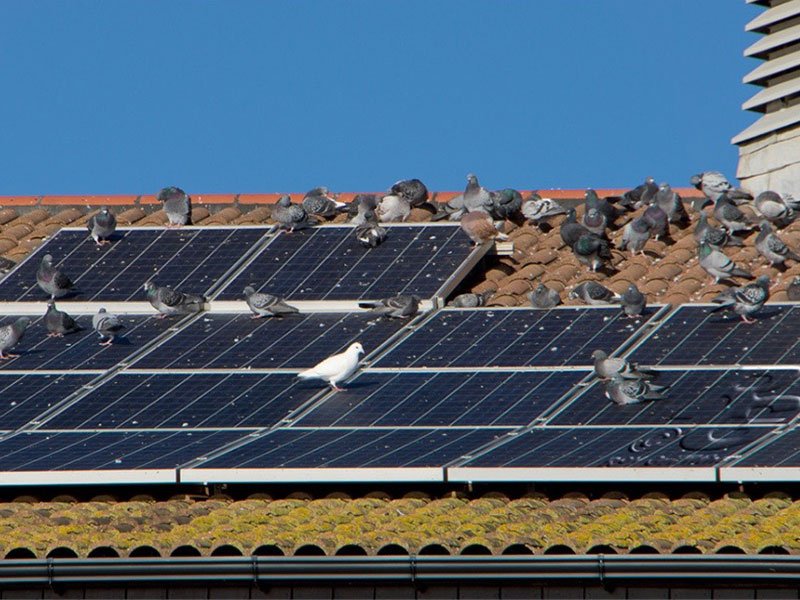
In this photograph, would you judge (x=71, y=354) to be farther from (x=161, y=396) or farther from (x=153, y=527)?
(x=153, y=527)

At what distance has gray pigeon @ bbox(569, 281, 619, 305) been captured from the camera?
20.7m

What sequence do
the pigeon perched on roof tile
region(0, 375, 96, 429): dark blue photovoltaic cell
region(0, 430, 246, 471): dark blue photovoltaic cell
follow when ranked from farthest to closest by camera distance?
the pigeon perched on roof tile → region(0, 375, 96, 429): dark blue photovoltaic cell → region(0, 430, 246, 471): dark blue photovoltaic cell

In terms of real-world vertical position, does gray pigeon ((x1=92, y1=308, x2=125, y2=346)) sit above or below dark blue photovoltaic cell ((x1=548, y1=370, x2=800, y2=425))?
above

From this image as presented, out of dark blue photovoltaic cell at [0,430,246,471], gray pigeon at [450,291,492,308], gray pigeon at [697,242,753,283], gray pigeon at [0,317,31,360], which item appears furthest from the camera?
gray pigeon at [697,242,753,283]

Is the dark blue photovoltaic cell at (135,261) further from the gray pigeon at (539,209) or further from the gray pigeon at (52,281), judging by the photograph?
the gray pigeon at (539,209)

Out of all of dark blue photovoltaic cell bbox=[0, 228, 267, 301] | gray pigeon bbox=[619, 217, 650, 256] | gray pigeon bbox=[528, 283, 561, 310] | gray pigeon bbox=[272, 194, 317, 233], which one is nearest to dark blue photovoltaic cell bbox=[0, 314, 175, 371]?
dark blue photovoltaic cell bbox=[0, 228, 267, 301]

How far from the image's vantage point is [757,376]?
58.2 ft

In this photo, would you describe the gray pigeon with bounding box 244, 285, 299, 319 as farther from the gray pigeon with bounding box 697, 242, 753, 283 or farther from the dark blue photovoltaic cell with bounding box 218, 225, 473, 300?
the gray pigeon with bounding box 697, 242, 753, 283

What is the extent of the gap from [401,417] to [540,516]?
10.9 ft

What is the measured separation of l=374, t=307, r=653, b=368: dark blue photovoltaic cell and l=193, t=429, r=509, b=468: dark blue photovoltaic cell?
1.83 meters

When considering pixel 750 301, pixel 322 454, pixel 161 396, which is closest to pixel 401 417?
pixel 322 454

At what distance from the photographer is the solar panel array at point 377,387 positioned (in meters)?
16.2

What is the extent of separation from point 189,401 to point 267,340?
183 cm

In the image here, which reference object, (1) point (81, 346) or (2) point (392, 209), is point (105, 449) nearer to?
(1) point (81, 346)
